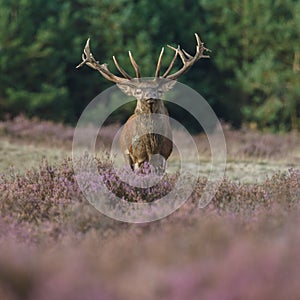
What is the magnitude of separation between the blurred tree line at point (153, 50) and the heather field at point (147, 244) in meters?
16.1

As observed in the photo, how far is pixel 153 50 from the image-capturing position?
83.0 ft

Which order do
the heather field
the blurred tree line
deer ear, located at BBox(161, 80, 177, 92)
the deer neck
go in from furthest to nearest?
the blurred tree line
deer ear, located at BBox(161, 80, 177, 92)
the deer neck
the heather field

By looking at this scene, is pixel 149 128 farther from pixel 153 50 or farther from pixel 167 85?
pixel 153 50

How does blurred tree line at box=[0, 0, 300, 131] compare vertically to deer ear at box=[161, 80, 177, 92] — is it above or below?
above

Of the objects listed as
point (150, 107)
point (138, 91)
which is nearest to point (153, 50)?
point (138, 91)

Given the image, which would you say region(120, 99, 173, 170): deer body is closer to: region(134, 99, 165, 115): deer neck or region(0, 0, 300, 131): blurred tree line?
region(134, 99, 165, 115): deer neck

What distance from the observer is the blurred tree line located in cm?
2369

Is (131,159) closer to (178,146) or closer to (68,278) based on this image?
(68,278)

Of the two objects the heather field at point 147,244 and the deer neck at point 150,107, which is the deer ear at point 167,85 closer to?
the deer neck at point 150,107

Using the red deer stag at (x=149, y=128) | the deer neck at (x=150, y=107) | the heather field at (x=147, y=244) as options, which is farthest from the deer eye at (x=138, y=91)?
the heather field at (x=147, y=244)

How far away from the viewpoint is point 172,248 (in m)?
4.49

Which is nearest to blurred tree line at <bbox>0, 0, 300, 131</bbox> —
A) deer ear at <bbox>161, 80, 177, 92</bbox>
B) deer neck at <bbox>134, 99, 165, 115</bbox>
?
deer ear at <bbox>161, 80, 177, 92</bbox>

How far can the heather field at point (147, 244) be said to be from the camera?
3.84 meters

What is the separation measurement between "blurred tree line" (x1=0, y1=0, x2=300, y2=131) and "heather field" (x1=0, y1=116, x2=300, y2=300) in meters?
16.1
